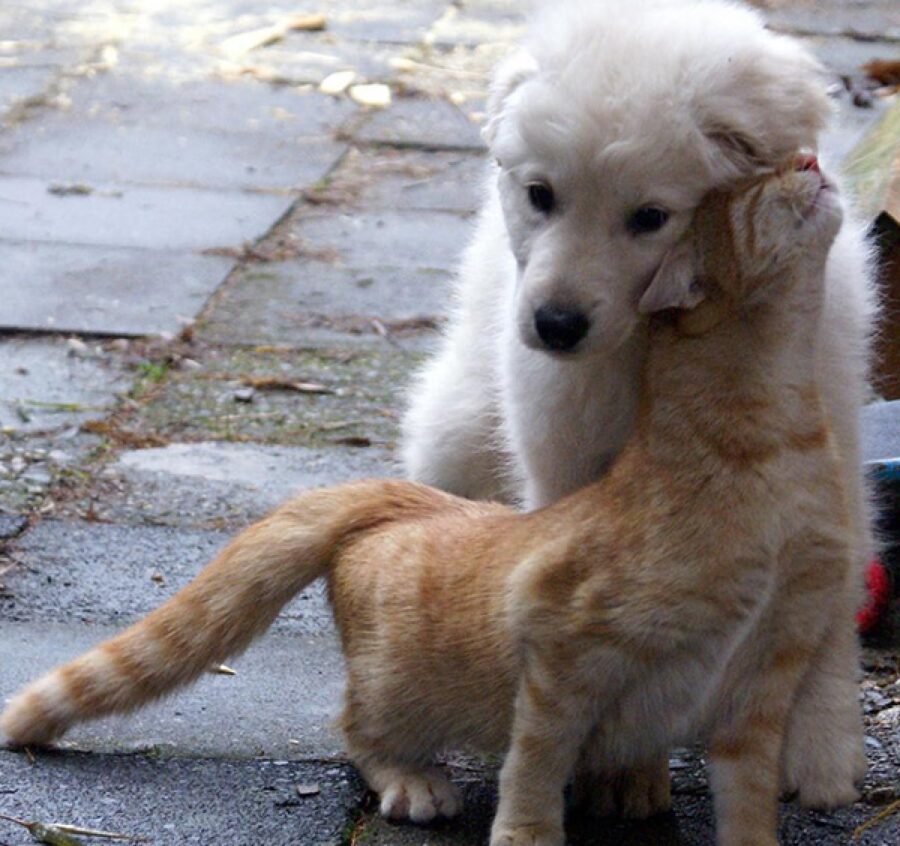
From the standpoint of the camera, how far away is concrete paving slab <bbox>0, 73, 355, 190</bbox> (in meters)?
6.50

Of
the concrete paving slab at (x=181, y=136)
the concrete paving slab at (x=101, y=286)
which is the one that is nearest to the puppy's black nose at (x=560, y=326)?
the concrete paving slab at (x=101, y=286)

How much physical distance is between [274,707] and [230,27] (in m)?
6.07

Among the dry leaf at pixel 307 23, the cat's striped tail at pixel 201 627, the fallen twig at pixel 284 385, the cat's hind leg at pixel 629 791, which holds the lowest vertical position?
the dry leaf at pixel 307 23

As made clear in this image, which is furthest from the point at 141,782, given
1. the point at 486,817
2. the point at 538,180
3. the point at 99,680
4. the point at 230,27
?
the point at 230,27

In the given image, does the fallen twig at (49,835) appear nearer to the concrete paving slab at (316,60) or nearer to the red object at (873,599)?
the red object at (873,599)

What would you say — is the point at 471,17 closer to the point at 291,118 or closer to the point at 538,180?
the point at 291,118

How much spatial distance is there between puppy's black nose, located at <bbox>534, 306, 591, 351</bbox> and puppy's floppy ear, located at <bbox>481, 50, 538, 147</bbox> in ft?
1.60

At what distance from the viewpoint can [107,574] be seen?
3.65 m

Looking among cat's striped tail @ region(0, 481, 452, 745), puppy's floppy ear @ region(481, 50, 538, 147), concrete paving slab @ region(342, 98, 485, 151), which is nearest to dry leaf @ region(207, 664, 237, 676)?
cat's striped tail @ region(0, 481, 452, 745)

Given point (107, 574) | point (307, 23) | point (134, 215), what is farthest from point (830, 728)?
point (307, 23)

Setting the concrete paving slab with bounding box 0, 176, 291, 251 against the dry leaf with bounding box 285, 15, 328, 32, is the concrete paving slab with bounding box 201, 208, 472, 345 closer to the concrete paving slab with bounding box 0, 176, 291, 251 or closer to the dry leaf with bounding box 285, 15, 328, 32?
the concrete paving slab with bounding box 0, 176, 291, 251

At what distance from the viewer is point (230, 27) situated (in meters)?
8.56

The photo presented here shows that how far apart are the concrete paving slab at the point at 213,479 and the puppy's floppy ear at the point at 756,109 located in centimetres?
168

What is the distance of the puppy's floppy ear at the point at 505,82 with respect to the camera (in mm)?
2951
